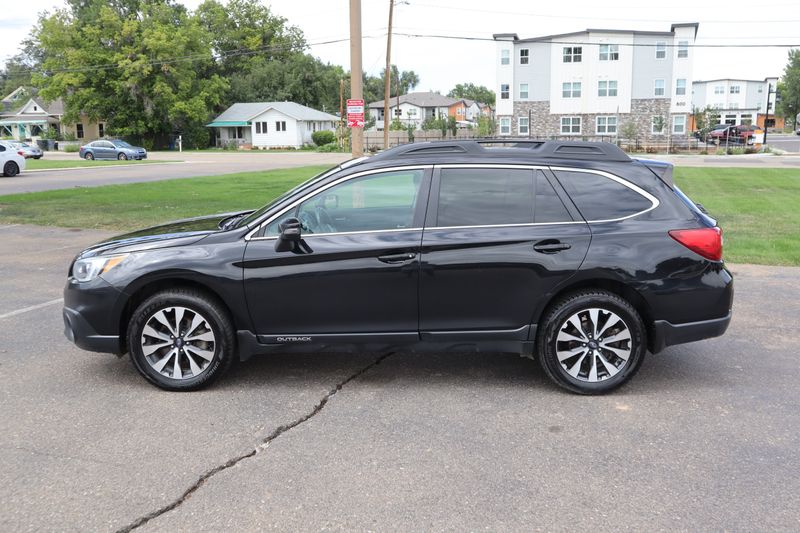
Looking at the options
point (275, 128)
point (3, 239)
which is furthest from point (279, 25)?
point (3, 239)

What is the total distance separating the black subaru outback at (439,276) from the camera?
472 cm

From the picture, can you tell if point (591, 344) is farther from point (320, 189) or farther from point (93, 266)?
point (93, 266)

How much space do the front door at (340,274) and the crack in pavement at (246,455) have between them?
456 mm

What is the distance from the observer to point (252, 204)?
16797 mm

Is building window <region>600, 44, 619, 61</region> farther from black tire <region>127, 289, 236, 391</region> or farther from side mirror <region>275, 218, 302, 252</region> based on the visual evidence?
black tire <region>127, 289, 236, 391</region>

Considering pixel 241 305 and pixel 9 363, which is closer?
pixel 241 305

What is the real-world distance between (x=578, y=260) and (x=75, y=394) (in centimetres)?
361

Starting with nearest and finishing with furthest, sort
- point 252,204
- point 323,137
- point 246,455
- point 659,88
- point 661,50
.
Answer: point 246,455 → point 252,204 → point 661,50 → point 659,88 → point 323,137

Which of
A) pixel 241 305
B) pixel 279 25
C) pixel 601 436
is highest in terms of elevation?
pixel 279 25

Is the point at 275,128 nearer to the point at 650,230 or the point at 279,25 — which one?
the point at 279,25

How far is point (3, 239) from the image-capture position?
39.8 feet

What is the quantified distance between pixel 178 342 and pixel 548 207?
2740mm

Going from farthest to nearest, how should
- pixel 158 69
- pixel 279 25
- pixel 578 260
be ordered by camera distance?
pixel 279 25, pixel 158 69, pixel 578 260

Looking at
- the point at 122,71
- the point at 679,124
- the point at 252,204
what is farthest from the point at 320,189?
the point at 122,71
